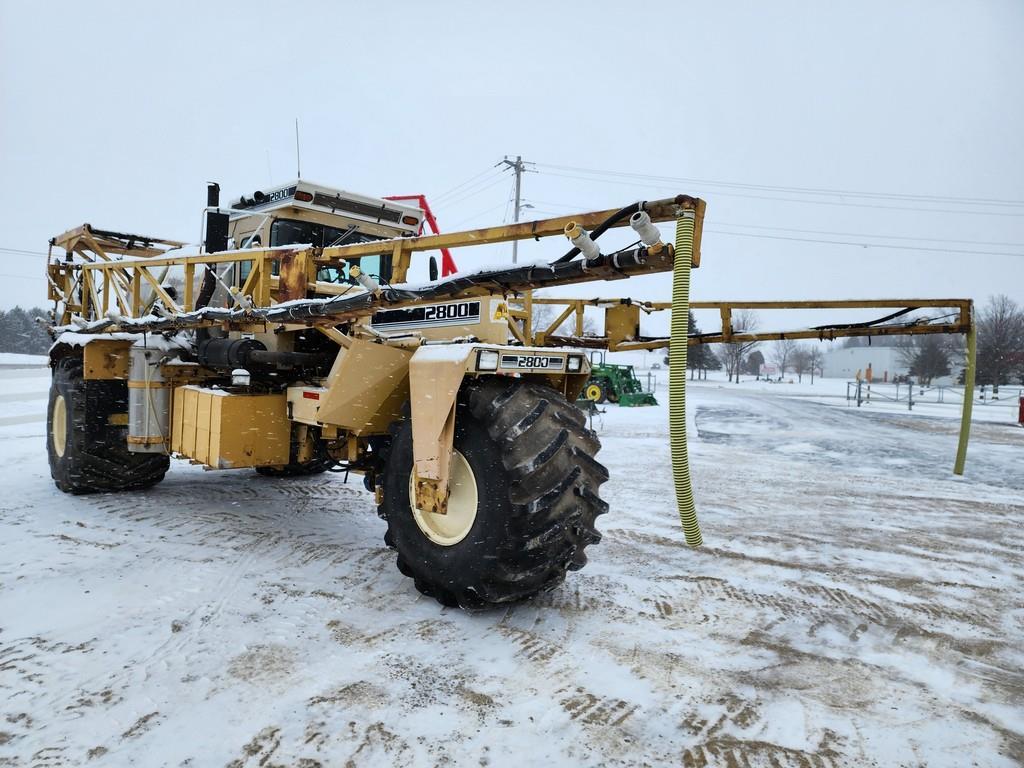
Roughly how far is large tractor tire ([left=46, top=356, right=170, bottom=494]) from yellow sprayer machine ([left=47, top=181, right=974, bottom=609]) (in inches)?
0.7

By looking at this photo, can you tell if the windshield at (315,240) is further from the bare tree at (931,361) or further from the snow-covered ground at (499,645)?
the bare tree at (931,361)

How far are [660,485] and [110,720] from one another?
20.1 feet

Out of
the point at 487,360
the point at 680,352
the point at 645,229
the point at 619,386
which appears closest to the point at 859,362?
the point at 619,386

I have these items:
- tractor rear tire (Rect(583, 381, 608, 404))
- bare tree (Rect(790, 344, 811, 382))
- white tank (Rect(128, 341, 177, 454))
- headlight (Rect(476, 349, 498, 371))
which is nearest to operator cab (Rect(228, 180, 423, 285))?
white tank (Rect(128, 341, 177, 454))

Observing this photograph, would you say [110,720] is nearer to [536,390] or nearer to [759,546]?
[536,390]

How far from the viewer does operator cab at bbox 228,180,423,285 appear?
17.4 feet

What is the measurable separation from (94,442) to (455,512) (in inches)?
168

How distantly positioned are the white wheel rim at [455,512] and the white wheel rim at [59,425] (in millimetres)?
4551

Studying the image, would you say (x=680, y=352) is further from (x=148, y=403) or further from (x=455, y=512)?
(x=148, y=403)

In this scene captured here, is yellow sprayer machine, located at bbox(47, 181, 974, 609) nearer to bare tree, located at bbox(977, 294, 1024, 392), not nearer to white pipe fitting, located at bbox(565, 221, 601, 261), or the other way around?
white pipe fitting, located at bbox(565, 221, 601, 261)

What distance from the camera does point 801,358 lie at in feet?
308

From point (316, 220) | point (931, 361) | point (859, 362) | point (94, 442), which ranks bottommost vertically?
point (94, 442)

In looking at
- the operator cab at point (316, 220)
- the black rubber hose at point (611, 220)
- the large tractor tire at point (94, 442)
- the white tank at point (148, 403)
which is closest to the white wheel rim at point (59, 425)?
the large tractor tire at point (94, 442)

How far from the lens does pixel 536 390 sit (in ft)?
11.9
